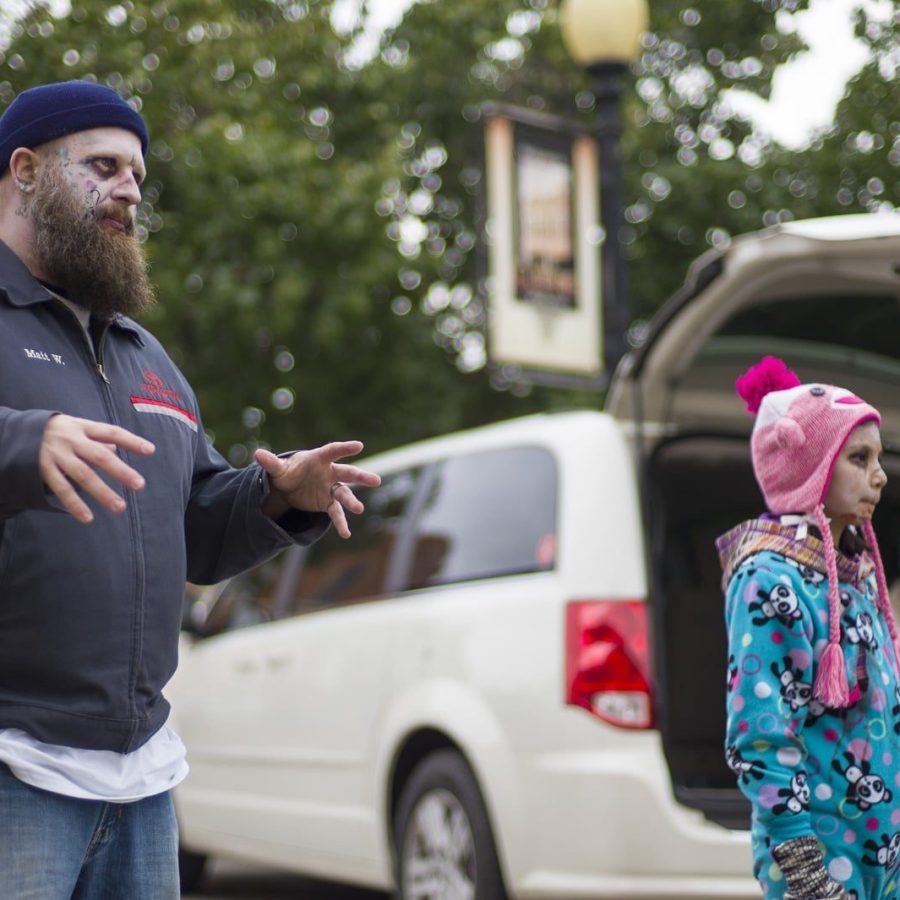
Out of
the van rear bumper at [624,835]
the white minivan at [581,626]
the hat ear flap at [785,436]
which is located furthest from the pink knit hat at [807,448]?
the van rear bumper at [624,835]

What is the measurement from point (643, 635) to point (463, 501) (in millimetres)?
1112

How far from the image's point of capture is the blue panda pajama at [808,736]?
3.08 meters

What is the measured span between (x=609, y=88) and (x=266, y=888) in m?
4.24

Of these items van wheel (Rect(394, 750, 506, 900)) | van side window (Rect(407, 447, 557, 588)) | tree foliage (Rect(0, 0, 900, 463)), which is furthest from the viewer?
tree foliage (Rect(0, 0, 900, 463))

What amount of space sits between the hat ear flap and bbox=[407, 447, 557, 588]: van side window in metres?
2.05

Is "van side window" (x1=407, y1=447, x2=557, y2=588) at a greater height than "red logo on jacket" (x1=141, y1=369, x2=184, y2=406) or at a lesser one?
lesser

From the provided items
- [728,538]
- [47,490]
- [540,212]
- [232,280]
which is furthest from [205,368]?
[47,490]

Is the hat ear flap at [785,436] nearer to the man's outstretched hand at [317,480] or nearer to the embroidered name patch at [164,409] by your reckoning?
the man's outstretched hand at [317,480]

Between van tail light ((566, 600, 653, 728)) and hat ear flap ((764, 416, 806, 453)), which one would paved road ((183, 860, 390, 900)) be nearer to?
van tail light ((566, 600, 653, 728))

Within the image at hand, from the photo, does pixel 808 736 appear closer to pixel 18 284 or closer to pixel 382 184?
pixel 18 284

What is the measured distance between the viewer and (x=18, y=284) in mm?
2645

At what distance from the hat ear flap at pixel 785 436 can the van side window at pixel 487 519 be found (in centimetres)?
205

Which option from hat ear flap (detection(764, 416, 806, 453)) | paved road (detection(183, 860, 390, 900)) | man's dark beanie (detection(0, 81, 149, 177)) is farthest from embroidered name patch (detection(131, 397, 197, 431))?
paved road (detection(183, 860, 390, 900))

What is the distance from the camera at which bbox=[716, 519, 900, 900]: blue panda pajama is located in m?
3.08
